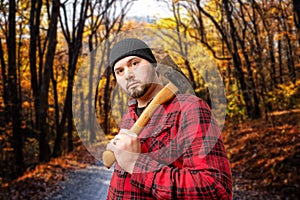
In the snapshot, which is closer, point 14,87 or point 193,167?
point 193,167

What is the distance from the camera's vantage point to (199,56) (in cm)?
120

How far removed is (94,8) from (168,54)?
1873 cm

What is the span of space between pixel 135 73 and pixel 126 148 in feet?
0.98

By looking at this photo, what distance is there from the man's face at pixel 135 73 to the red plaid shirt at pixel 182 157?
11 centimetres

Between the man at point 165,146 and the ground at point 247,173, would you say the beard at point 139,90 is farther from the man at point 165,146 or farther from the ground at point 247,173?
the ground at point 247,173

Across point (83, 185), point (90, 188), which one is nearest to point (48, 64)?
point (83, 185)

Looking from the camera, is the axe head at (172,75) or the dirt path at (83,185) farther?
the dirt path at (83,185)

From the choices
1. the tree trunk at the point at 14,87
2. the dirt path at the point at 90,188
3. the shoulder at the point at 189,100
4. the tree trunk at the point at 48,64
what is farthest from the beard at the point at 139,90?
the tree trunk at the point at 14,87

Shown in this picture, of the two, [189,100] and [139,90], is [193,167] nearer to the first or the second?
[189,100]

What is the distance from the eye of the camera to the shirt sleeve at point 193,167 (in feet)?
3.45

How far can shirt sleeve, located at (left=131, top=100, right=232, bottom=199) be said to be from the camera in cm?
105

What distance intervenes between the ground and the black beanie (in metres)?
4.94

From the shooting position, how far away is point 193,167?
1.08 metres

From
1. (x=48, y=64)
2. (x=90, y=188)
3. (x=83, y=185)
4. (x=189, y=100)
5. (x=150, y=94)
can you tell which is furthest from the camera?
(x=48, y=64)
